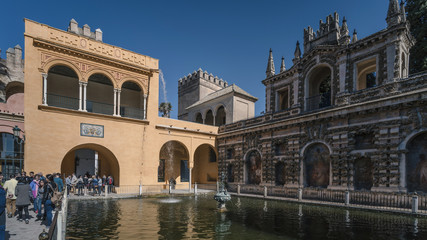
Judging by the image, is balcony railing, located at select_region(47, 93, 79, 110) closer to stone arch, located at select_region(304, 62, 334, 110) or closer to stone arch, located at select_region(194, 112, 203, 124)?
stone arch, located at select_region(194, 112, 203, 124)

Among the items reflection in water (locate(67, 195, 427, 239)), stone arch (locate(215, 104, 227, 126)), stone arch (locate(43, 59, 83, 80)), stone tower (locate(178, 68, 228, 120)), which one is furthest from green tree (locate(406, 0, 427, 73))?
stone arch (locate(43, 59, 83, 80))

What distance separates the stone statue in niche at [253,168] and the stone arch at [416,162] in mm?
10987

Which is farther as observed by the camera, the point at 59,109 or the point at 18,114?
the point at 18,114

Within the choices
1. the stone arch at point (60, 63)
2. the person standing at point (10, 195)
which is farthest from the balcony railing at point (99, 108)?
the person standing at point (10, 195)

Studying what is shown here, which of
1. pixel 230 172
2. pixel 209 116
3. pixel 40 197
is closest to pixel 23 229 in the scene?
pixel 40 197

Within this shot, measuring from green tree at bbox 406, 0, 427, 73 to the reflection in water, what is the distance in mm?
18123

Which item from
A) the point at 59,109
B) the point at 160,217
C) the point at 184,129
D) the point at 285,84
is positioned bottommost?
the point at 160,217

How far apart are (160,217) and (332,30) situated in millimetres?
18878

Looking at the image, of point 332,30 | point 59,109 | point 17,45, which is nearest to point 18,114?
point 59,109

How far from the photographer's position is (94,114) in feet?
62.6

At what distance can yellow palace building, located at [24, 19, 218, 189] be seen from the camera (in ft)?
56.3

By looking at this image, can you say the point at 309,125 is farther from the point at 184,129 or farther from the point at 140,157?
the point at 140,157

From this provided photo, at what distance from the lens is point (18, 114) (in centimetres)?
2144

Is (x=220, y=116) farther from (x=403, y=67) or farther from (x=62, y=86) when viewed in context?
(x=403, y=67)
